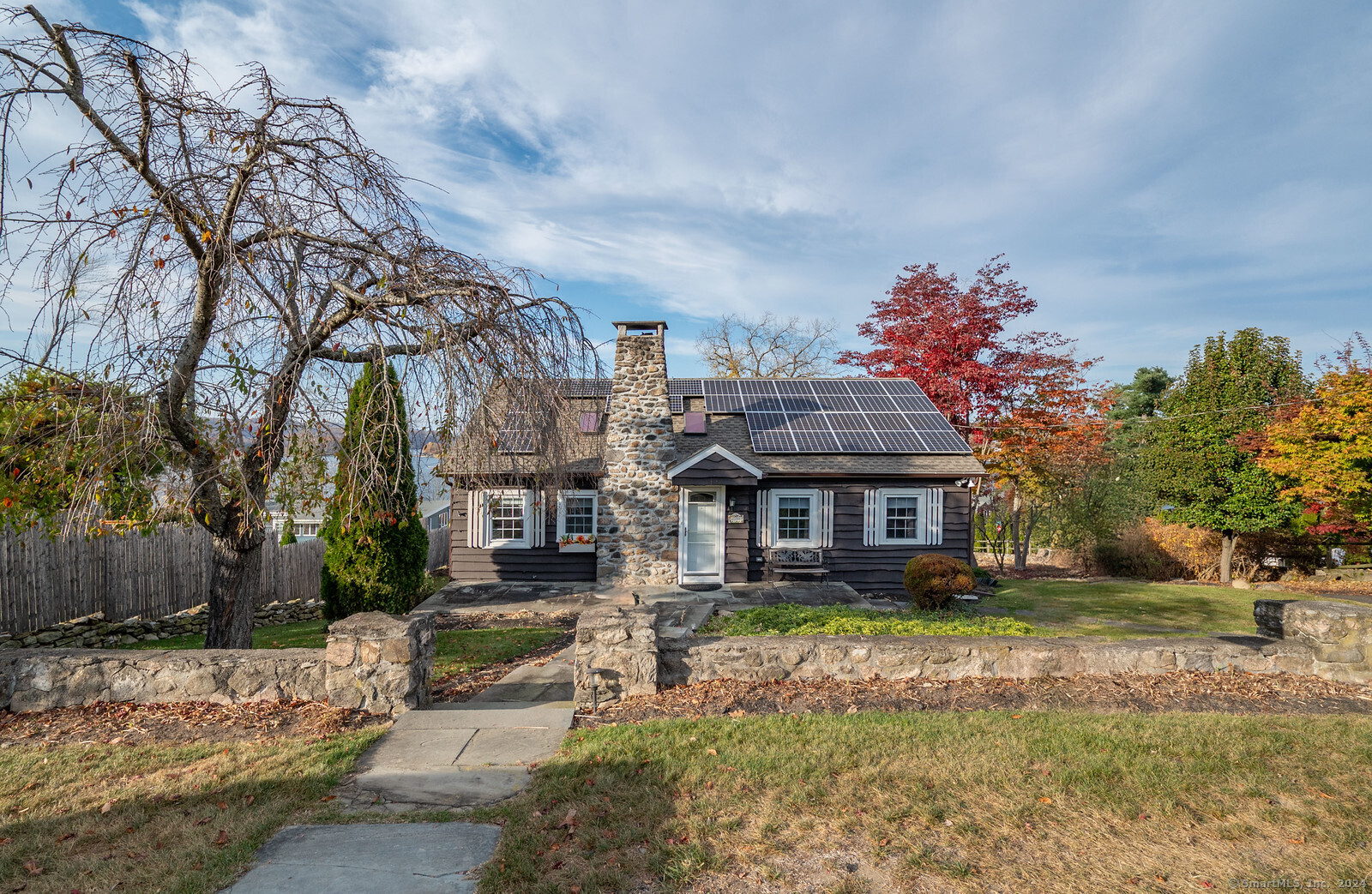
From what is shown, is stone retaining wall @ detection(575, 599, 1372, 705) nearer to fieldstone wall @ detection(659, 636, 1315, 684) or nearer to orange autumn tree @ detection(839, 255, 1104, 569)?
fieldstone wall @ detection(659, 636, 1315, 684)

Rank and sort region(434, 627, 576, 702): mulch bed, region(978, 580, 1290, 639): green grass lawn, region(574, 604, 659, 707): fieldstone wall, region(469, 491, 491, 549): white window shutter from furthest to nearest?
region(469, 491, 491, 549): white window shutter, region(978, 580, 1290, 639): green grass lawn, region(434, 627, 576, 702): mulch bed, region(574, 604, 659, 707): fieldstone wall

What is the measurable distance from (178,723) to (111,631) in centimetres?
586

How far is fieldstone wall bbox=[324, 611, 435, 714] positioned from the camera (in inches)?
213

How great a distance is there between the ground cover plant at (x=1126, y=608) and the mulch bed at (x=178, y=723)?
891 centimetres

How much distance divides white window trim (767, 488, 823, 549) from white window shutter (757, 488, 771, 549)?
0.03 metres

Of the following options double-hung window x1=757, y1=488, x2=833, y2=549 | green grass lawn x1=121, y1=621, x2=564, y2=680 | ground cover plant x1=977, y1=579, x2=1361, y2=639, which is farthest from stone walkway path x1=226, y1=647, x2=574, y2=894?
double-hung window x1=757, y1=488, x2=833, y2=549

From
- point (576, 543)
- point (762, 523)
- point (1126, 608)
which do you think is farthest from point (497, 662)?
point (1126, 608)

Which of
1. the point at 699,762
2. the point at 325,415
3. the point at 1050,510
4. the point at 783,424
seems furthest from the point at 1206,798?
the point at 1050,510

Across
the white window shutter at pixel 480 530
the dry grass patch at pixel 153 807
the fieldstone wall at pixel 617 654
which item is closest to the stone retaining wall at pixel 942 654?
the fieldstone wall at pixel 617 654

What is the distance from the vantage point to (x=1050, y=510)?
2255cm

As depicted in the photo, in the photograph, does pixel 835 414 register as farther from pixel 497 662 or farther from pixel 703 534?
pixel 497 662

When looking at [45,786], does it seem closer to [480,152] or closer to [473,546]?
[480,152]

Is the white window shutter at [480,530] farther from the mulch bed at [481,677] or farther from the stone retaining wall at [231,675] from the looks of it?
the stone retaining wall at [231,675]

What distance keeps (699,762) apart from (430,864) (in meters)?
1.79
